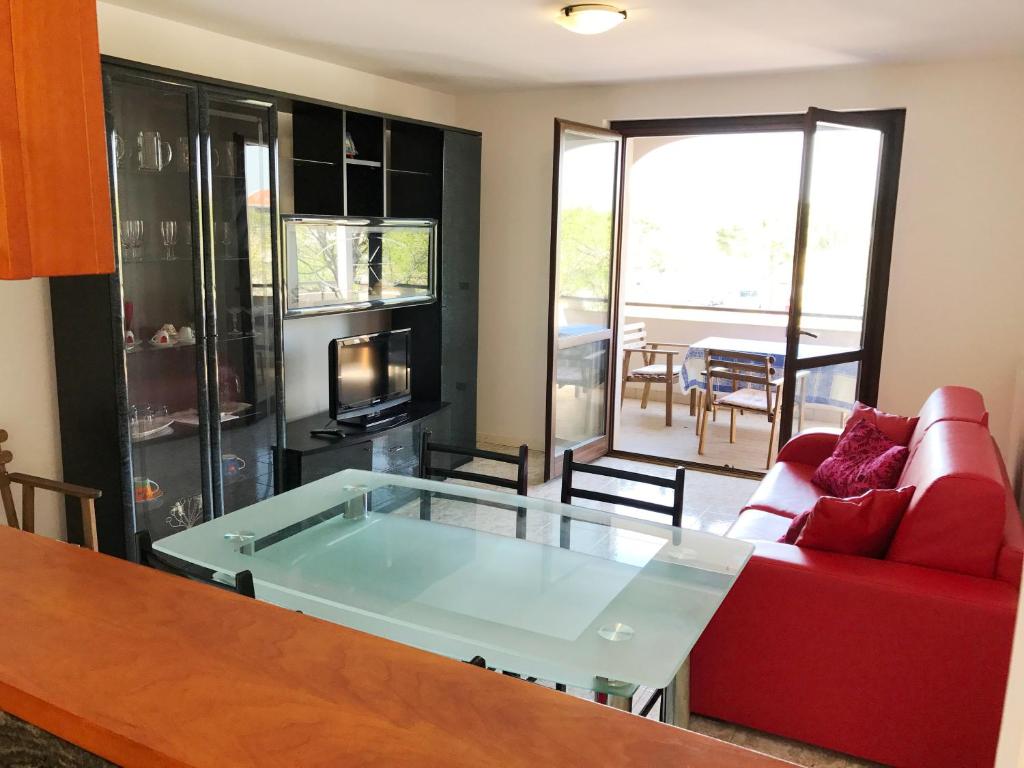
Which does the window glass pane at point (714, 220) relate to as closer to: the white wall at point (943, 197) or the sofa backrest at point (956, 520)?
the white wall at point (943, 197)

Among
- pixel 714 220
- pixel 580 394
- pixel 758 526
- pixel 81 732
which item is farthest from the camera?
pixel 714 220

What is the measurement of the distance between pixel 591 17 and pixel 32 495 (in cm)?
290

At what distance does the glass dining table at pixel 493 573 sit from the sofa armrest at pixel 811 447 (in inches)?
74.8

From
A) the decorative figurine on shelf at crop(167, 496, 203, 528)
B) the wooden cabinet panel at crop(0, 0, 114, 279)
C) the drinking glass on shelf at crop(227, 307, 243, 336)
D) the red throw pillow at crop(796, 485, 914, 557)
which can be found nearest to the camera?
the wooden cabinet panel at crop(0, 0, 114, 279)

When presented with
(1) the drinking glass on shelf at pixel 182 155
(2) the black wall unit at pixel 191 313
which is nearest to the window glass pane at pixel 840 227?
(2) the black wall unit at pixel 191 313

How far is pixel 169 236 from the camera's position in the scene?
3.63 metres

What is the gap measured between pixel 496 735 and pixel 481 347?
532cm

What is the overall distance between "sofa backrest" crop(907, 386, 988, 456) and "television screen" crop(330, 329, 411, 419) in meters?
2.76

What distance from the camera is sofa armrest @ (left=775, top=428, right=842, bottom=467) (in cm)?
430

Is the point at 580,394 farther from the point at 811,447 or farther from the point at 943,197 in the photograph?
the point at 943,197

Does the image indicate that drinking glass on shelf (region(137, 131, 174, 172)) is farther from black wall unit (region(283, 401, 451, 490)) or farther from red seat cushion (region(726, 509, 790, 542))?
red seat cushion (region(726, 509, 790, 542))

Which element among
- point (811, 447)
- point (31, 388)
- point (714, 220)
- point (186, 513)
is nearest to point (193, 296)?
point (31, 388)

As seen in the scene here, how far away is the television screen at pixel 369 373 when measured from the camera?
180 inches

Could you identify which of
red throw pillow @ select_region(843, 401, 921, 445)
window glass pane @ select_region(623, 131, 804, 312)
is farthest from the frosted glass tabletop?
window glass pane @ select_region(623, 131, 804, 312)
